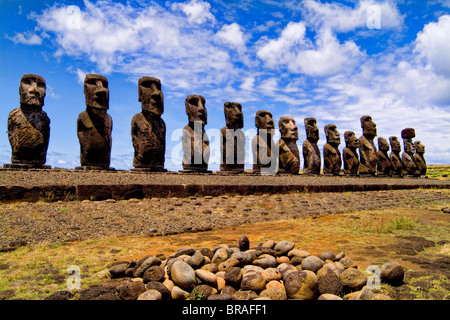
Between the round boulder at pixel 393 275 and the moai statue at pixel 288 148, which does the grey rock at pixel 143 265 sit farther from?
the moai statue at pixel 288 148

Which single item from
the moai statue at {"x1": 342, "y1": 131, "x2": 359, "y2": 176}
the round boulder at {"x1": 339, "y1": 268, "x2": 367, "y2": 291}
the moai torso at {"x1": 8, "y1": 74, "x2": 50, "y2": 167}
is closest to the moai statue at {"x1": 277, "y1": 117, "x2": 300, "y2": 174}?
the moai statue at {"x1": 342, "y1": 131, "x2": 359, "y2": 176}

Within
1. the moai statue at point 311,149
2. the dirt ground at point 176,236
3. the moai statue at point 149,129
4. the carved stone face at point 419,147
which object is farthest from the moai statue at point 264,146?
the carved stone face at point 419,147

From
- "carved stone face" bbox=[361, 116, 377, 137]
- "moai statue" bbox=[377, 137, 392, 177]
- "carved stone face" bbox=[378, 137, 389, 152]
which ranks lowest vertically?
"moai statue" bbox=[377, 137, 392, 177]

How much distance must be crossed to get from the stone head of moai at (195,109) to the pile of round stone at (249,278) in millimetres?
9931

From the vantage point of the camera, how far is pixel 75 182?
609 cm

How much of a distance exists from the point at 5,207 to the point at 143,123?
19.8 feet

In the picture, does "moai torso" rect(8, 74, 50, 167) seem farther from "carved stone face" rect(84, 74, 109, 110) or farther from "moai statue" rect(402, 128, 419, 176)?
"moai statue" rect(402, 128, 419, 176)

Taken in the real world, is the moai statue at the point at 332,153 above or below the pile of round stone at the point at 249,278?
above

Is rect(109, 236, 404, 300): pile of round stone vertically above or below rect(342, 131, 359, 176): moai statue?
below

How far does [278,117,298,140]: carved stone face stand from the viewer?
17.0 m

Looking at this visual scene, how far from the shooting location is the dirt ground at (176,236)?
8.84ft

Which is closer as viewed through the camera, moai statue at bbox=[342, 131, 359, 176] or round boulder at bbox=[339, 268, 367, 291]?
round boulder at bbox=[339, 268, 367, 291]

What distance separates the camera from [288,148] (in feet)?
55.1
